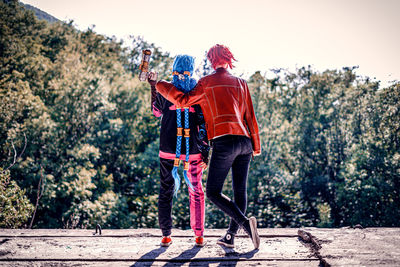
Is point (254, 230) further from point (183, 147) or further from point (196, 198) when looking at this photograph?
point (183, 147)

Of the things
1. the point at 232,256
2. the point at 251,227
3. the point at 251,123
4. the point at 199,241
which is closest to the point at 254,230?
the point at 251,227

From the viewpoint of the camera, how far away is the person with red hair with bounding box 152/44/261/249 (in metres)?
2.73

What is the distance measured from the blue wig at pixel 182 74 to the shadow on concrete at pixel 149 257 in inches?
55.1

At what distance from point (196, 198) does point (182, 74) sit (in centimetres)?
112

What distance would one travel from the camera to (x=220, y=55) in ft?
9.54

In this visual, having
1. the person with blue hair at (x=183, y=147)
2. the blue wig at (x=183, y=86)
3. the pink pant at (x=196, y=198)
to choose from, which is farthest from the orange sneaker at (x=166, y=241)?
the blue wig at (x=183, y=86)

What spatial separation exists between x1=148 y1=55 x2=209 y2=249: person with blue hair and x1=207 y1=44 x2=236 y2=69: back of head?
0.22 metres

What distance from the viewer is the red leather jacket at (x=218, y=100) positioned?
2748mm

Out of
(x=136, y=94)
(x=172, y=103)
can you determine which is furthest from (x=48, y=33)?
(x=172, y=103)

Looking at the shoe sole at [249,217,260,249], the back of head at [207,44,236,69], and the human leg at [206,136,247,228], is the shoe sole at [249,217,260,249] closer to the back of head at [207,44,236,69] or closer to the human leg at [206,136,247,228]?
the human leg at [206,136,247,228]

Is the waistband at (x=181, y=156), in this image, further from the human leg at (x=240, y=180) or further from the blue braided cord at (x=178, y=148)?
the human leg at (x=240, y=180)

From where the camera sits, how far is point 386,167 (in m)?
15.5

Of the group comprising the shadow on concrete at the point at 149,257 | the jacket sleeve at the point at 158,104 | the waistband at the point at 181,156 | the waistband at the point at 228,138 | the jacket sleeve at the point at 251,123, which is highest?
the jacket sleeve at the point at 158,104

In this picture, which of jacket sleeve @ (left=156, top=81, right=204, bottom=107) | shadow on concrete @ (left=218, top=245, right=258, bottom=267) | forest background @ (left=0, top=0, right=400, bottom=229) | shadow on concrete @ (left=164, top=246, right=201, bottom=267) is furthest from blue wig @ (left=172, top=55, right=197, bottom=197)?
forest background @ (left=0, top=0, right=400, bottom=229)
